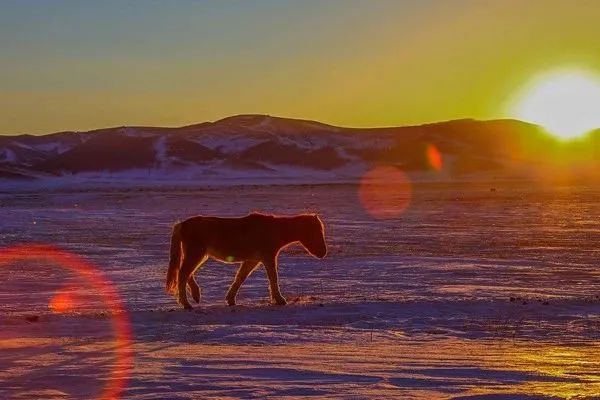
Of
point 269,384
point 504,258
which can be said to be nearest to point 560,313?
point 269,384

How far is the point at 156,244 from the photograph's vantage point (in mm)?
27438

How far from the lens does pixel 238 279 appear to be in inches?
572

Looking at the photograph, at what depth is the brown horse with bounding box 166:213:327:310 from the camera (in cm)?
1423

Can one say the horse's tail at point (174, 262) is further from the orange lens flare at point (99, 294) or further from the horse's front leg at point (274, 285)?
the horse's front leg at point (274, 285)

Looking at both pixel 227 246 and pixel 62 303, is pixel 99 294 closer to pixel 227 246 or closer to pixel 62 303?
pixel 62 303

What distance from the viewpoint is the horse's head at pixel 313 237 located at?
15.1m

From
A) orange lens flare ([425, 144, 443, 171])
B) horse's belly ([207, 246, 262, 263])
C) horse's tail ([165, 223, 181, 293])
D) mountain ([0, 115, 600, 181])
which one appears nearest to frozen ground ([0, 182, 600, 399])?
horse's tail ([165, 223, 181, 293])

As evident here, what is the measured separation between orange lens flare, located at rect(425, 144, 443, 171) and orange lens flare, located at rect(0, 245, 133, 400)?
393 ft

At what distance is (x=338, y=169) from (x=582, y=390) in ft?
462

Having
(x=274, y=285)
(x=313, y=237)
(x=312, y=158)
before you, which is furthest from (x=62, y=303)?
(x=312, y=158)

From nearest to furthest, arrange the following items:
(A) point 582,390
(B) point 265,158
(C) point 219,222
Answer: (A) point 582,390 → (C) point 219,222 → (B) point 265,158

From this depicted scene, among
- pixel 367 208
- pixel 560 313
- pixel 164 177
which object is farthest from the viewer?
pixel 164 177

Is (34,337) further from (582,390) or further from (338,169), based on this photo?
(338,169)

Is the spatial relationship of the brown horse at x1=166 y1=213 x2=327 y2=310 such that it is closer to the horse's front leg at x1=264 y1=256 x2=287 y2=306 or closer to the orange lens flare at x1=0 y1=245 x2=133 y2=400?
the horse's front leg at x1=264 y1=256 x2=287 y2=306
